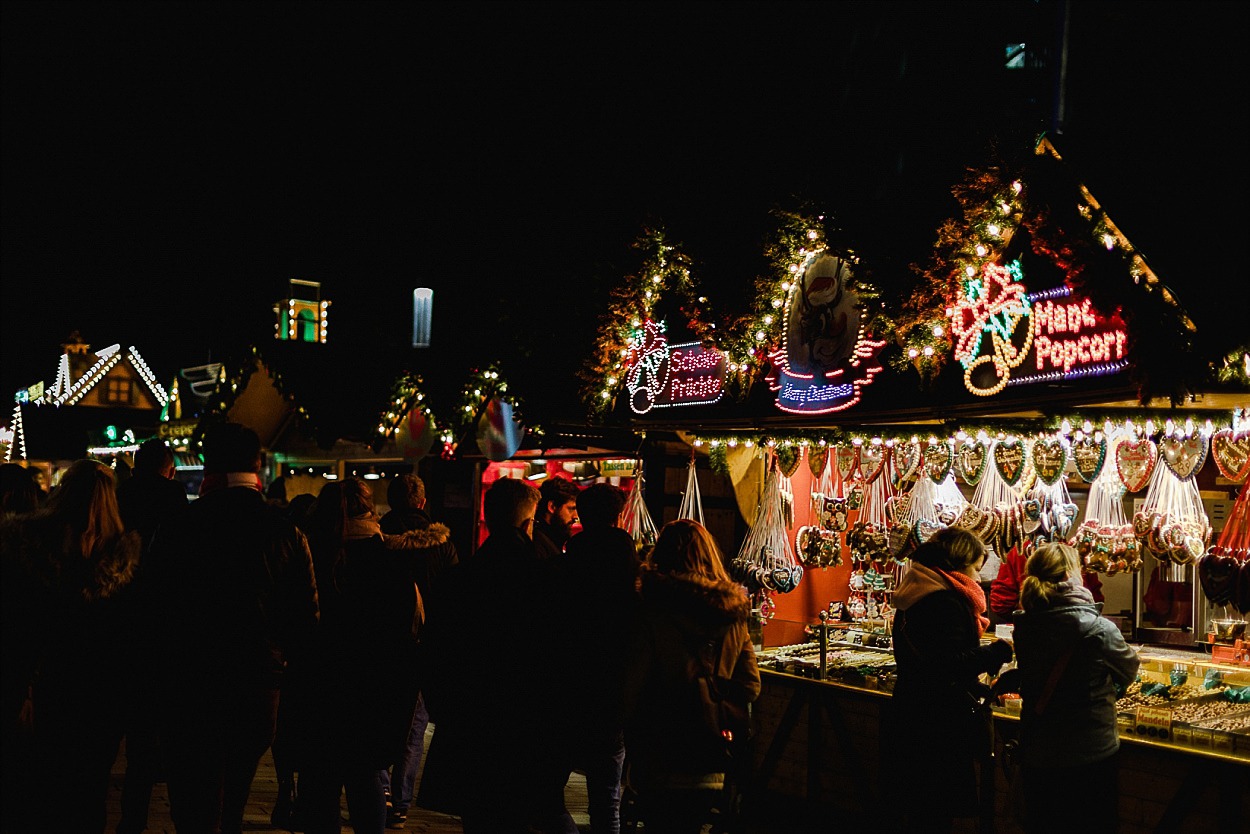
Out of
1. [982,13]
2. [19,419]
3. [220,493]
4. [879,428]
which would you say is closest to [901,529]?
[879,428]

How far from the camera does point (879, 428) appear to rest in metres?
7.52

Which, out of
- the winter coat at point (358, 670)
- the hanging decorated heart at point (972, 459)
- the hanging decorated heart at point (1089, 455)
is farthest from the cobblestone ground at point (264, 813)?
the hanging decorated heart at point (1089, 455)

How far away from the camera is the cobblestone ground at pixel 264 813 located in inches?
241

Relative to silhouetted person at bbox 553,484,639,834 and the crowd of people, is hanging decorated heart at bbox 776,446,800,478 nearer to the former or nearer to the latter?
silhouetted person at bbox 553,484,639,834

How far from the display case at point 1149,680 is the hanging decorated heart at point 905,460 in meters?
1.30

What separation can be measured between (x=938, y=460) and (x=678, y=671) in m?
3.74

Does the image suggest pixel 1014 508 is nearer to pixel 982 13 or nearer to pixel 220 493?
pixel 220 493

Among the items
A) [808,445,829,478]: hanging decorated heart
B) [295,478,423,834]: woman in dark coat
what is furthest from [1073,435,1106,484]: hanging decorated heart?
[295,478,423,834]: woman in dark coat

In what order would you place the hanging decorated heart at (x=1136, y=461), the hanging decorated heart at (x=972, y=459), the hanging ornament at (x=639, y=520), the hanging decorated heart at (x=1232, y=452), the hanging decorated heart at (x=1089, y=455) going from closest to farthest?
the hanging decorated heart at (x=1232, y=452), the hanging decorated heart at (x=1136, y=461), the hanging decorated heart at (x=1089, y=455), the hanging decorated heart at (x=972, y=459), the hanging ornament at (x=639, y=520)

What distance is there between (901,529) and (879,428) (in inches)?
34.4

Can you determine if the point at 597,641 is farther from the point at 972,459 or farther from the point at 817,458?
the point at 817,458

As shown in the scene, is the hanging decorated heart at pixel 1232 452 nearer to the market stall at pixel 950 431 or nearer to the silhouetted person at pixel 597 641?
the market stall at pixel 950 431

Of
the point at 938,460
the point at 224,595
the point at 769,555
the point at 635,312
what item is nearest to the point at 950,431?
the point at 938,460

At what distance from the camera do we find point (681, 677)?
4625mm
